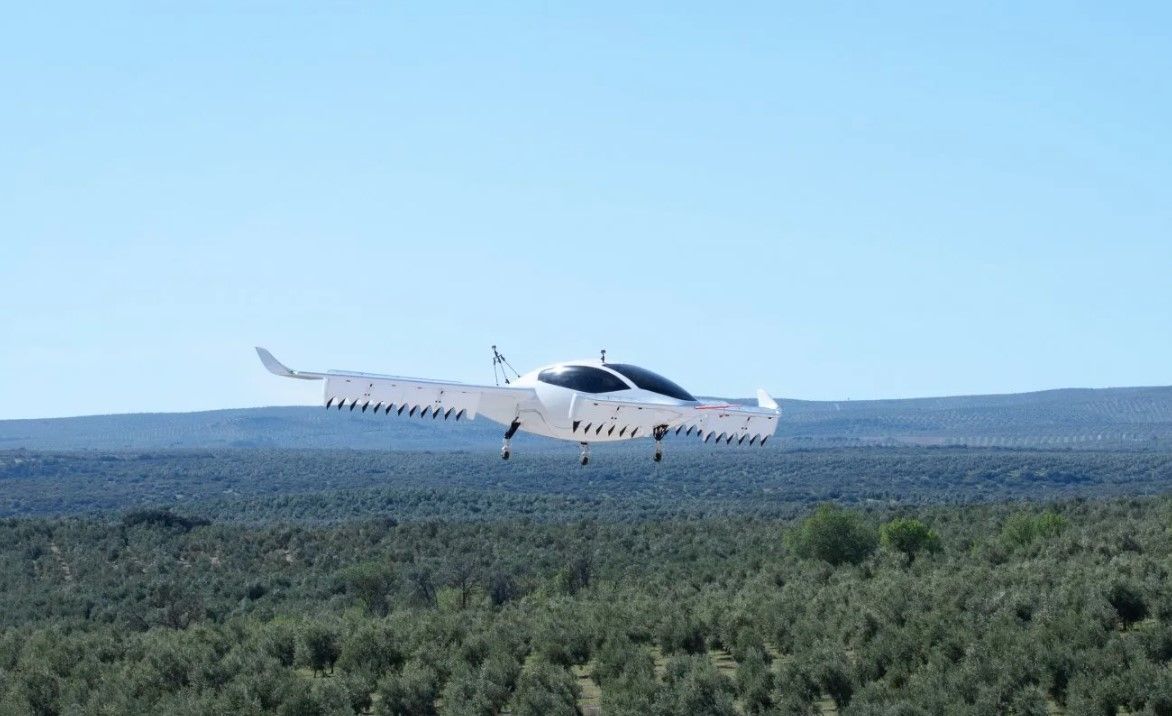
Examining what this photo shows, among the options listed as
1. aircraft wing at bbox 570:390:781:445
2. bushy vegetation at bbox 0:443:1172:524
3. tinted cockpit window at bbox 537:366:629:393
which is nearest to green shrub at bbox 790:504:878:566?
bushy vegetation at bbox 0:443:1172:524

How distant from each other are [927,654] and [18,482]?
172 meters

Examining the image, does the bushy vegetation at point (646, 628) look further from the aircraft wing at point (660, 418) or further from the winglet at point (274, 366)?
the winglet at point (274, 366)

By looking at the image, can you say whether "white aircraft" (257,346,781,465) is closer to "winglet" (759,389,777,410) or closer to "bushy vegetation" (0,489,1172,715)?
"winglet" (759,389,777,410)

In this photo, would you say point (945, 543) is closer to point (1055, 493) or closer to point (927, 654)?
point (927, 654)

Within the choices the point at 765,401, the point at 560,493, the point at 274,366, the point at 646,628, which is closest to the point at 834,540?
the point at 646,628

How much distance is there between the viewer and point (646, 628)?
4944cm

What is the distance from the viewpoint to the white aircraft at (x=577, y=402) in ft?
96.8

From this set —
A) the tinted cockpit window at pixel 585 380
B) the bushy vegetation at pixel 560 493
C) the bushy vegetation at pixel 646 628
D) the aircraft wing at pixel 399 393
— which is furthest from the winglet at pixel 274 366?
the bushy vegetation at pixel 560 493

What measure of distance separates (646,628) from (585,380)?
20.7 meters

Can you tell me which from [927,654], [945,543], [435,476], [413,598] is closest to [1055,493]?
[435,476]

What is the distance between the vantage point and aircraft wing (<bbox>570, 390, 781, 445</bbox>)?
29219 mm

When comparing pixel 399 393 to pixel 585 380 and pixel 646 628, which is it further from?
pixel 646 628

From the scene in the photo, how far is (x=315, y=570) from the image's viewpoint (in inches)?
3359

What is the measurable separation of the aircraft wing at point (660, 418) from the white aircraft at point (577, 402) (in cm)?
2
